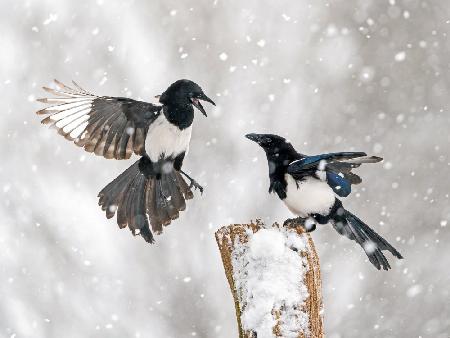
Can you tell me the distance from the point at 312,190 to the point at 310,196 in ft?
0.09

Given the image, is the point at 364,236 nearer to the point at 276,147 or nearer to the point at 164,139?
the point at 276,147

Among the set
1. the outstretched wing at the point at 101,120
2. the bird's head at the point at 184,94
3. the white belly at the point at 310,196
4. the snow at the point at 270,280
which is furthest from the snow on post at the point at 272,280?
the outstretched wing at the point at 101,120

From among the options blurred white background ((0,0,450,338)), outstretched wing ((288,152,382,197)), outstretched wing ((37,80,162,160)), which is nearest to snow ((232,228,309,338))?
outstretched wing ((288,152,382,197))

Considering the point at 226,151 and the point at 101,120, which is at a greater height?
the point at 226,151

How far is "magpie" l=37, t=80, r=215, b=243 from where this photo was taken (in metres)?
3.91

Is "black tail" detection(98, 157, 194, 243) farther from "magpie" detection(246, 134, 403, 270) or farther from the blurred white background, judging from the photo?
the blurred white background

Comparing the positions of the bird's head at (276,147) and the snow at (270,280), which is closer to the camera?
the snow at (270,280)

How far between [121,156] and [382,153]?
7.57 m

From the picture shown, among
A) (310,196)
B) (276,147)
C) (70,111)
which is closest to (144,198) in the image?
(70,111)

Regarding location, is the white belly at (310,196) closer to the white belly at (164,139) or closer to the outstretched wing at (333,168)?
the outstretched wing at (333,168)

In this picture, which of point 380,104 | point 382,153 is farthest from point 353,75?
point 382,153

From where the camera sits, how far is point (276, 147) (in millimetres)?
3652

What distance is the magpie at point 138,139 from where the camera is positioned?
12.8ft

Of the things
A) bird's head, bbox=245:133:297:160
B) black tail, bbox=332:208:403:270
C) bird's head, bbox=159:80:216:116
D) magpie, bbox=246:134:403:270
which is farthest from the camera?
bird's head, bbox=159:80:216:116
